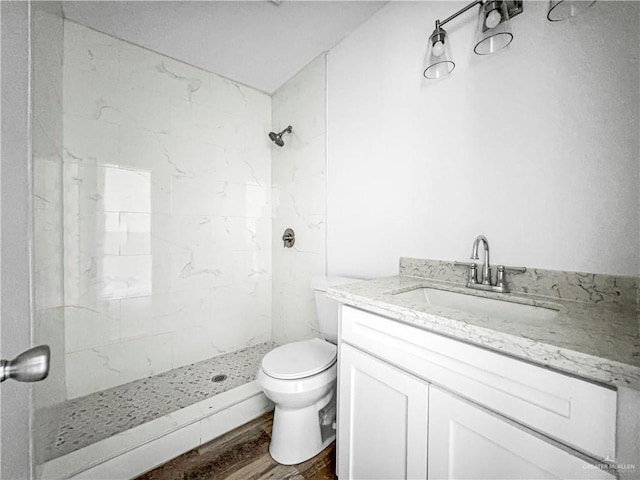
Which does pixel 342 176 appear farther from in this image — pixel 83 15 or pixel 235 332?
pixel 83 15

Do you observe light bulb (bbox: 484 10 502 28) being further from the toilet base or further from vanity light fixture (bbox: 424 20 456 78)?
the toilet base

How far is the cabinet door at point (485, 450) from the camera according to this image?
534mm

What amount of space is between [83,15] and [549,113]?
7.96 feet

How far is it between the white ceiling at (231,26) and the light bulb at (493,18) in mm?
747

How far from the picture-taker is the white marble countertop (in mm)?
480

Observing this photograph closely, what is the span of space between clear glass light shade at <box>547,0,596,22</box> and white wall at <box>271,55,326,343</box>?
1.22 m

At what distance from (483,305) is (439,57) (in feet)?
3.75

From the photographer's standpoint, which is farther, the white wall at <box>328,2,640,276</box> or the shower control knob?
the shower control knob

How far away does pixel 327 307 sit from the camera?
1515mm

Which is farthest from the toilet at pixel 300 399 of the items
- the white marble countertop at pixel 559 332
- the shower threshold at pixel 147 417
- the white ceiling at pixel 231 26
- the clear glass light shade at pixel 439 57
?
the white ceiling at pixel 231 26

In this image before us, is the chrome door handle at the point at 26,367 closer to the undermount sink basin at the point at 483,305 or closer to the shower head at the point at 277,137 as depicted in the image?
the undermount sink basin at the point at 483,305

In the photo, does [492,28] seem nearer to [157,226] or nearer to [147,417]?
[157,226]

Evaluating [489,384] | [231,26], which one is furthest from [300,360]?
[231,26]

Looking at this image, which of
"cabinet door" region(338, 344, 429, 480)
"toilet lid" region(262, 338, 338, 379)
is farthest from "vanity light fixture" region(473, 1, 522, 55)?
"toilet lid" region(262, 338, 338, 379)
